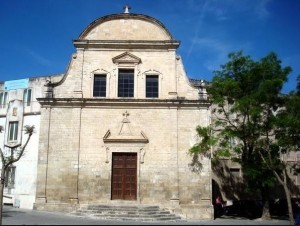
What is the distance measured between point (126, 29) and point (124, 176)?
9.10 metres

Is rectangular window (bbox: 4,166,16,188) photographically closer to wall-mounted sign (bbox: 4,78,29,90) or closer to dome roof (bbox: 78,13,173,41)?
wall-mounted sign (bbox: 4,78,29,90)

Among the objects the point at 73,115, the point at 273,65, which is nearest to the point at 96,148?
the point at 73,115

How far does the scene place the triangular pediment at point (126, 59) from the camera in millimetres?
21953

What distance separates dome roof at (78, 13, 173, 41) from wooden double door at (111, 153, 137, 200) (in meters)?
7.37

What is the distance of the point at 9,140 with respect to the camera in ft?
90.7

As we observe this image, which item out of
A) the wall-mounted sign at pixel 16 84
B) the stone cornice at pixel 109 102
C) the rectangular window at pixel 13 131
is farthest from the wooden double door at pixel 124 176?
the wall-mounted sign at pixel 16 84

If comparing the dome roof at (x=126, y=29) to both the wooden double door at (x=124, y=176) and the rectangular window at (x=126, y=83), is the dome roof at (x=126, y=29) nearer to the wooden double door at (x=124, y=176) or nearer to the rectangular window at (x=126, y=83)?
the rectangular window at (x=126, y=83)

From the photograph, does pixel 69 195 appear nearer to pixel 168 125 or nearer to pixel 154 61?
pixel 168 125

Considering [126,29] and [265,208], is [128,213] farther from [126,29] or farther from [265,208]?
[126,29]

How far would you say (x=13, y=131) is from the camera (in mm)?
27859

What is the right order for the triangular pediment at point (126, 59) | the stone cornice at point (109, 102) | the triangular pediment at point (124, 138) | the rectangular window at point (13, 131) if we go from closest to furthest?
the triangular pediment at point (124, 138) < the stone cornice at point (109, 102) < the triangular pediment at point (126, 59) < the rectangular window at point (13, 131)

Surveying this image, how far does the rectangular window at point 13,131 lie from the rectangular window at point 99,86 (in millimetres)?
9511

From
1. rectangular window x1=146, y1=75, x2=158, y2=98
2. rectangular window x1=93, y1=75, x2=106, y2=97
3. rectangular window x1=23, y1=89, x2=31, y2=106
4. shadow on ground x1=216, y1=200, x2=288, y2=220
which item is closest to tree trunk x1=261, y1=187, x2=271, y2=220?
shadow on ground x1=216, y1=200, x2=288, y2=220

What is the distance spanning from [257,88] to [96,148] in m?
9.89
